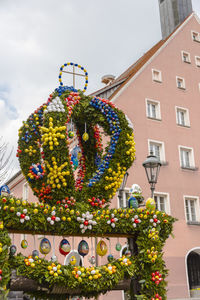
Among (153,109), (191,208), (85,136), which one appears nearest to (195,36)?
(153,109)

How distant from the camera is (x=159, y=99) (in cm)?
1967

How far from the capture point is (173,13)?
25359mm

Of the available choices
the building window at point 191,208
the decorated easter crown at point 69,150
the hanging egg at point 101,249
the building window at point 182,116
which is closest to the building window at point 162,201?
the building window at point 191,208

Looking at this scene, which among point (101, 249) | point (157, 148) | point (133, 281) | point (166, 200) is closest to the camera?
point (101, 249)

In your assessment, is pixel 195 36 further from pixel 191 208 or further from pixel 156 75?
pixel 191 208

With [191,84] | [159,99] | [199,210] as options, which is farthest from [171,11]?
[199,210]

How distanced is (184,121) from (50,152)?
15.5m

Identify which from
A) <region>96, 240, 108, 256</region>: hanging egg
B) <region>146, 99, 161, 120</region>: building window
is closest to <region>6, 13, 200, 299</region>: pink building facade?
<region>146, 99, 161, 120</region>: building window

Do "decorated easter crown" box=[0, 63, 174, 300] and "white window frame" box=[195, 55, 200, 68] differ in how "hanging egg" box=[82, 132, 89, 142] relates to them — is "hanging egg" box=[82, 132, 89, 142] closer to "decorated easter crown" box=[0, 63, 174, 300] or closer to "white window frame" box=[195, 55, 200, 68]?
"decorated easter crown" box=[0, 63, 174, 300]

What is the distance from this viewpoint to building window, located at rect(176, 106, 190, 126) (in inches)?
795

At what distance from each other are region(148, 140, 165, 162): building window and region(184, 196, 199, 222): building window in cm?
222

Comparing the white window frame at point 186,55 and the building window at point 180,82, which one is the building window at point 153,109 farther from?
the white window frame at point 186,55

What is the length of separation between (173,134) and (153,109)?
1569 millimetres

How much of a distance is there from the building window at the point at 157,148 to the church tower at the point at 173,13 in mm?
9831
